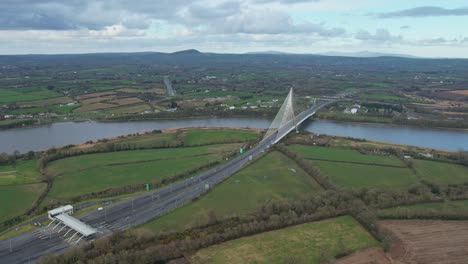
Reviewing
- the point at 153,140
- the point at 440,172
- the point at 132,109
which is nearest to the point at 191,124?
the point at 132,109

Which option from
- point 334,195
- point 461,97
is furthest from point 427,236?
point 461,97

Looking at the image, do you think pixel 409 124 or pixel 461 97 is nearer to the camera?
pixel 409 124

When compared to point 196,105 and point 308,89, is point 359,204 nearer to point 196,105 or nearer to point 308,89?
point 196,105

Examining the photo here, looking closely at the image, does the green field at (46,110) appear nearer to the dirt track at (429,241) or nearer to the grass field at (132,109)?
the grass field at (132,109)

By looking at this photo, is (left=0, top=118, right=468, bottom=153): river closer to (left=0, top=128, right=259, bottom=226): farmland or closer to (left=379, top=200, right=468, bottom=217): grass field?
(left=0, top=128, right=259, bottom=226): farmland

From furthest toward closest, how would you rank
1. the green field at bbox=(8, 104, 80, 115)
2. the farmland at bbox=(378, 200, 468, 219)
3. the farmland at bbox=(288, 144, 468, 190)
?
the green field at bbox=(8, 104, 80, 115) → the farmland at bbox=(288, 144, 468, 190) → the farmland at bbox=(378, 200, 468, 219)

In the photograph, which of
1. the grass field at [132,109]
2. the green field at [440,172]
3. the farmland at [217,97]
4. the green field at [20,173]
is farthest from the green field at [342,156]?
the grass field at [132,109]

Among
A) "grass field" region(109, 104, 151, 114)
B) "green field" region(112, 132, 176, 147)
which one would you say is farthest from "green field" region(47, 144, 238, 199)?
"grass field" region(109, 104, 151, 114)
